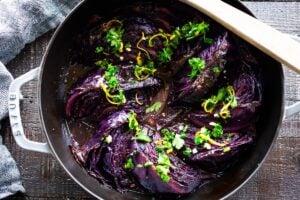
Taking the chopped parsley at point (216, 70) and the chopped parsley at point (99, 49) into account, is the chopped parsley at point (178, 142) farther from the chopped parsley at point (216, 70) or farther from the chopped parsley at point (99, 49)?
the chopped parsley at point (99, 49)

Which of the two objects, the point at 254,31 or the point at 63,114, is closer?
the point at 254,31

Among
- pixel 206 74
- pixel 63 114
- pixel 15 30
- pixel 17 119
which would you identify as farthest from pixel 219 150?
pixel 15 30

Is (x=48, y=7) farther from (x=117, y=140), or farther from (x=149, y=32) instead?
(x=117, y=140)

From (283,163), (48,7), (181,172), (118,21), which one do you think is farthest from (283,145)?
(48,7)

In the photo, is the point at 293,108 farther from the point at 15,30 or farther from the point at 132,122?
the point at 15,30

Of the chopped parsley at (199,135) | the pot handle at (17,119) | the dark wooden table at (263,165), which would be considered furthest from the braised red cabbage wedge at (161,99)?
the pot handle at (17,119)
